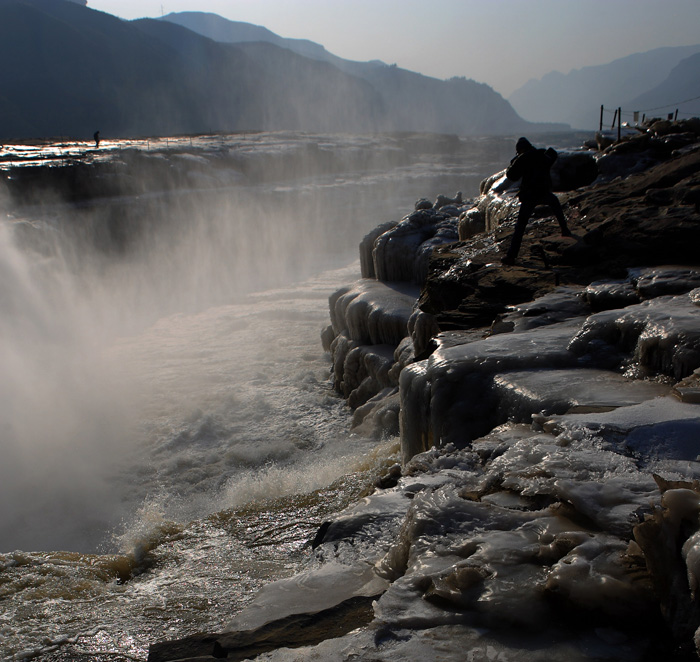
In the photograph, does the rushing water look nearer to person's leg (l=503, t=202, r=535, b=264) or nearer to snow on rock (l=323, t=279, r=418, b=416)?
snow on rock (l=323, t=279, r=418, b=416)

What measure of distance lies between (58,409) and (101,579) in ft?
23.3

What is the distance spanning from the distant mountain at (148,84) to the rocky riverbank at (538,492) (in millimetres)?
62419

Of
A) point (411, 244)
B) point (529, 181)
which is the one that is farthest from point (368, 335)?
point (529, 181)

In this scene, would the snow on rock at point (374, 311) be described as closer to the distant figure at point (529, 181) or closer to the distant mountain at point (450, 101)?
the distant figure at point (529, 181)

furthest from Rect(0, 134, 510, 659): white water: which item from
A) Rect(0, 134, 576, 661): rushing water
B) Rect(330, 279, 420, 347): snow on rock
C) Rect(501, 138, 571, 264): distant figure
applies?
Rect(501, 138, 571, 264): distant figure

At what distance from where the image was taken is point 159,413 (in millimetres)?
10227

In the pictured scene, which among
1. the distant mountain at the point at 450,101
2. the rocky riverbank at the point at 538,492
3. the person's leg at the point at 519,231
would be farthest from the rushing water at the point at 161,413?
the distant mountain at the point at 450,101

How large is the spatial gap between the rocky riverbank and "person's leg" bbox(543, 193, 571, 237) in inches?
18.2

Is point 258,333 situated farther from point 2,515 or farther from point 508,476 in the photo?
point 508,476

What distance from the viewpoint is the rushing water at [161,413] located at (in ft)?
12.7

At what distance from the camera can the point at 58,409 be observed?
10.6 metres

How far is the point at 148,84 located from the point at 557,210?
297 feet

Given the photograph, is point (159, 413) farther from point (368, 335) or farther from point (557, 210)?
point (557, 210)

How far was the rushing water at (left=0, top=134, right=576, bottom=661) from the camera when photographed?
3.88 m
